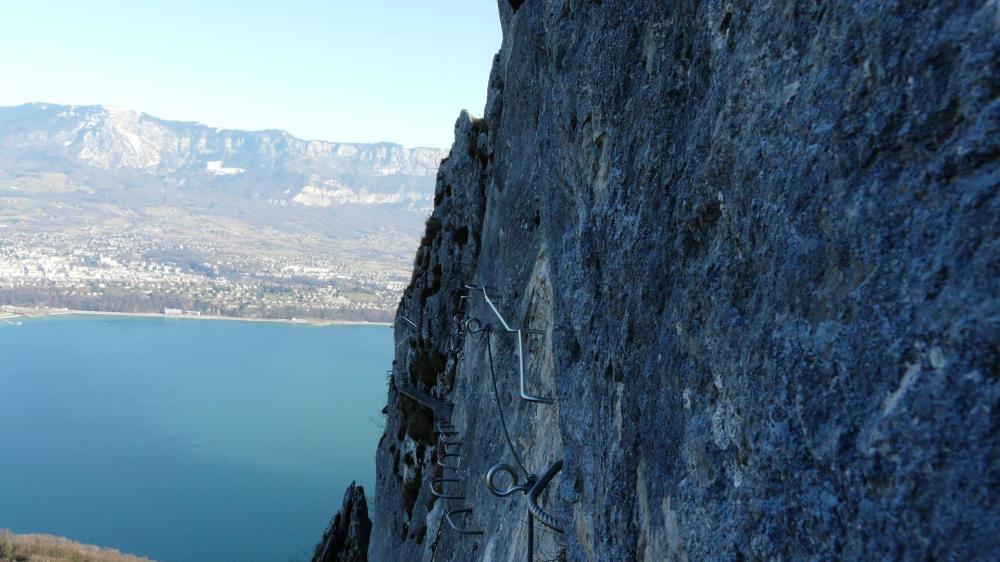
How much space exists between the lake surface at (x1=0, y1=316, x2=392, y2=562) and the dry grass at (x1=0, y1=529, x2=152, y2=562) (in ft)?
15.4

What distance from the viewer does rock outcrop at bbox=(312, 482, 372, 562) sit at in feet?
56.9

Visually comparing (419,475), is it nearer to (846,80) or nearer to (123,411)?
(846,80)

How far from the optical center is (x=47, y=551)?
3600 centimetres

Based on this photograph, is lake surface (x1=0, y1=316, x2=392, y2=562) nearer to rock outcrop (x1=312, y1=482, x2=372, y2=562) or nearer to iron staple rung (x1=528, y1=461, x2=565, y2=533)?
rock outcrop (x1=312, y1=482, x2=372, y2=562)

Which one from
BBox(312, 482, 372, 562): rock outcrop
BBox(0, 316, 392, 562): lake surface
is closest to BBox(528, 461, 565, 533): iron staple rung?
BBox(312, 482, 372, 562): rock outcrop

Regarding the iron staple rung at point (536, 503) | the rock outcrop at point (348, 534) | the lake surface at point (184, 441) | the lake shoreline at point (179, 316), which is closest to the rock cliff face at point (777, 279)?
the iron staple rung at point (536, 503)

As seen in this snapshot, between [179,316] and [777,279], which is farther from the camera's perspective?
[179,316]

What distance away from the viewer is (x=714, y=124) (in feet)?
7.80

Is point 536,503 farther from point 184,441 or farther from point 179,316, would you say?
point 179,316

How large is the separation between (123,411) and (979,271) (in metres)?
76.4

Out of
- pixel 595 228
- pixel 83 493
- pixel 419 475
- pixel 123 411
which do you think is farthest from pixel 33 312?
pixel 595 228

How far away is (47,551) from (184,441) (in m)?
23.6

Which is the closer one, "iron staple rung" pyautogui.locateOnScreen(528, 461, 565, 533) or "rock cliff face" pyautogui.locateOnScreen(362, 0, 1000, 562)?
"rock cliff face" pyautogui.locateOnScreen(362, 0, 1000, 562)

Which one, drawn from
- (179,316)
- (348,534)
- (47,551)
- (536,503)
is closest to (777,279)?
(536,503)
